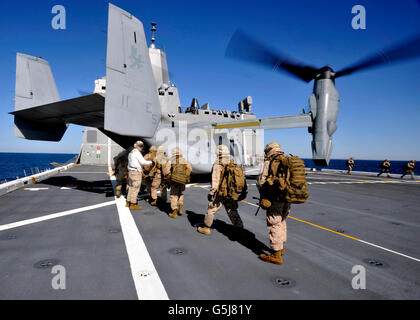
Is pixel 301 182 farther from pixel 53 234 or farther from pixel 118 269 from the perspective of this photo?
pixel 53 234

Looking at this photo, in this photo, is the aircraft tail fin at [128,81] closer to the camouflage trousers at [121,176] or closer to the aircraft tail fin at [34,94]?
the camouflage trousers at [121,176]

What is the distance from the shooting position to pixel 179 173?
5.41 m

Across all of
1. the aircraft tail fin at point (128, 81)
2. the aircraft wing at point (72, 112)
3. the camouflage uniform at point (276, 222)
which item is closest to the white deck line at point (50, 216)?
the aircraft tail fin at point (128, 81)

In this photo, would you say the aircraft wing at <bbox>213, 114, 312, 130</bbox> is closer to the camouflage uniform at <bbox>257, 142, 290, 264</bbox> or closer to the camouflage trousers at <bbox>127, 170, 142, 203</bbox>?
the camouflage uniform at <bbox>257, 142, 290, 264</bbox>

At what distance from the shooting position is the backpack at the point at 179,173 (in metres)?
5.38

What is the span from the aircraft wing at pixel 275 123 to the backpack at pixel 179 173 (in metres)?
5.05

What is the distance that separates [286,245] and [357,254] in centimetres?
120

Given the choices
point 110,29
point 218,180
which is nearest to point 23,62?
point 110,29

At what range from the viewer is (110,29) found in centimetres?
661

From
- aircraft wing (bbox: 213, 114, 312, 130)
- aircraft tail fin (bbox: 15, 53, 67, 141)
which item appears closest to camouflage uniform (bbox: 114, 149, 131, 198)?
aircraft tail fin (bbox: 15, 53, 67, 141)

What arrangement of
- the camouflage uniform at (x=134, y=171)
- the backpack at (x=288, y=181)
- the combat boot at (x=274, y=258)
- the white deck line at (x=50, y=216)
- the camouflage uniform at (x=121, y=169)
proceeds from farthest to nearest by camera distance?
the camouflage uniform at (x=121, y=169) → the camouflage uniform at (x=134, y=171) → the white deck line at (x=50, y=216) → the combat boot at (x=274, y=258) → the backpack at (x=288, y=181)

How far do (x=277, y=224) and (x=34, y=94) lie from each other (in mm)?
12130

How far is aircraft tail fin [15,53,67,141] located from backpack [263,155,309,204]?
10237mm
